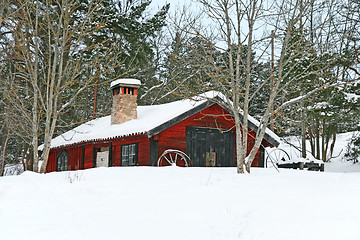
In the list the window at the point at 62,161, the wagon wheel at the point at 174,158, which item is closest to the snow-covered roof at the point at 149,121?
the wagon wheel at the point at 174,158

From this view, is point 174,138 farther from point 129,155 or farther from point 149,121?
point 129,155

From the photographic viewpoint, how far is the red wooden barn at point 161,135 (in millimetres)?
14141

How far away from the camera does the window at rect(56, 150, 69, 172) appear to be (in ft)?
67.5

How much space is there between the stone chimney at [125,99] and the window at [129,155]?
4.83ft

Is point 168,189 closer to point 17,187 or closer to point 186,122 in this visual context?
point 17,187

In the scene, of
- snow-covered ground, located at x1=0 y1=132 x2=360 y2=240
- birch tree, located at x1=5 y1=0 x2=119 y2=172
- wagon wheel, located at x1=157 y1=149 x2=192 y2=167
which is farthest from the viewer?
wagon wheel, located at x1=157 y1=149 x2=192 y2=167

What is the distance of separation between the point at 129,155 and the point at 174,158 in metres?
2.08

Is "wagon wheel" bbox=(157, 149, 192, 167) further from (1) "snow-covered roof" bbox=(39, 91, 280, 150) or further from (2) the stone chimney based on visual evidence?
(2) the stone chimney

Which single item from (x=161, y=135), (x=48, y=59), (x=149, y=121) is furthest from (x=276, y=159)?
(x=48, y=59)

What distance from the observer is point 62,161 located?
21.2 m

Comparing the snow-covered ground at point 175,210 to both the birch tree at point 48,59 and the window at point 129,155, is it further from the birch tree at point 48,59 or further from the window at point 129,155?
the window at point 129,155

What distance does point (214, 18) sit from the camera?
35.5ft

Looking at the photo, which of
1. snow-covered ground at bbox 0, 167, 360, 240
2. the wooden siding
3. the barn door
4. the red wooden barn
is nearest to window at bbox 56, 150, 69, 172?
the wooden siding

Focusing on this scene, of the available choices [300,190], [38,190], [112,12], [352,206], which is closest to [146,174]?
[38,190]
